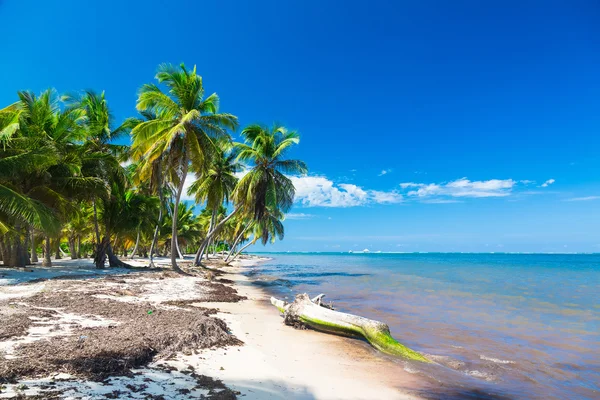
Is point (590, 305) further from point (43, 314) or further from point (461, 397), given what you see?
point (43, 314)

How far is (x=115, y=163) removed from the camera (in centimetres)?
1838

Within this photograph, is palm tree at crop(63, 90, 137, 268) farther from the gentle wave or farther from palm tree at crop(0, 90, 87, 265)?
the gentle wave

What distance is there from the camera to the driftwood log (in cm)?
704

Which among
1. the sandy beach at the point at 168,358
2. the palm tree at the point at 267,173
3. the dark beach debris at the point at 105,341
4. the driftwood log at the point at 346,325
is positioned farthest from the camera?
the palm tree at the point at 267,173

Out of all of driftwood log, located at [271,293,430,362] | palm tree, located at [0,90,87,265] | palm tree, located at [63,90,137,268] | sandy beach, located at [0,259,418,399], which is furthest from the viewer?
palm tree, located at [63,90,137,268]

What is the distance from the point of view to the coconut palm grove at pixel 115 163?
14.3 m

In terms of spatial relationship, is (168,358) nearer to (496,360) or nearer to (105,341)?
(105,341)

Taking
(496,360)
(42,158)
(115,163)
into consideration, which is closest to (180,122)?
(115,163)

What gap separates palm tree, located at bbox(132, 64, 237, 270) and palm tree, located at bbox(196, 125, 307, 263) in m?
3.86

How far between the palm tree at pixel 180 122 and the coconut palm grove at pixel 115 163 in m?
0.06

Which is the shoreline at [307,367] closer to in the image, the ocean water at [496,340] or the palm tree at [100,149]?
the ocean water at [496,340]

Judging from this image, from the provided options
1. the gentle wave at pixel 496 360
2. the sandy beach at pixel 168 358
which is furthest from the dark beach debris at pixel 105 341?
the gentle wave at pixel 496 360

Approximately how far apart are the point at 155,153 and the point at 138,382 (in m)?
17.7

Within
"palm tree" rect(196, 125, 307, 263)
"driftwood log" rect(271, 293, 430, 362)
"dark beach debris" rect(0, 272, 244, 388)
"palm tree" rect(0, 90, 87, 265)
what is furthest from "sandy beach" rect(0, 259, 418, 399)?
"palm tree" rect(196, 125, 307, 263)
